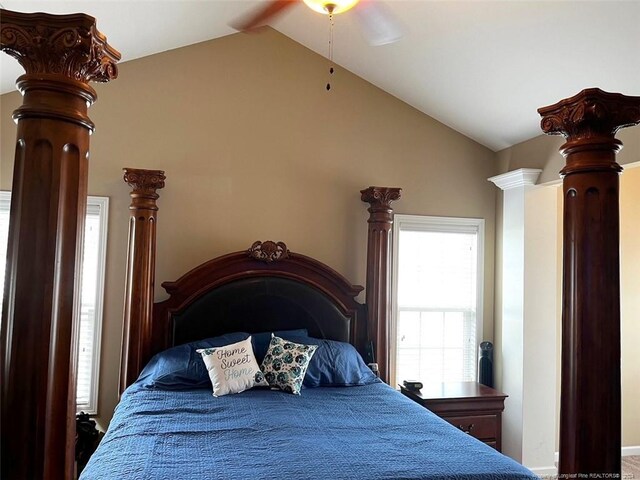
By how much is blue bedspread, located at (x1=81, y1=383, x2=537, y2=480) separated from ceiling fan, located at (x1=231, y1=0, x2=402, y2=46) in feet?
6.99

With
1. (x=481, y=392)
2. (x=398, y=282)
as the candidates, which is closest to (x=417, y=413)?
(x=481, y=392)

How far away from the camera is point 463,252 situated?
4.34 m

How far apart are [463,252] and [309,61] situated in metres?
2.12

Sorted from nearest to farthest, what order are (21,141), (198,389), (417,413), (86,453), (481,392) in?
(21,141) < (417,413) < (198,389) < (86,453) < (481,392)

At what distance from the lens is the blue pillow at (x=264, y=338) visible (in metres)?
3.34

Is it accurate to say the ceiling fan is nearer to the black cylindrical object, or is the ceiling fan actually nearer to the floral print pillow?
the floral print pillow

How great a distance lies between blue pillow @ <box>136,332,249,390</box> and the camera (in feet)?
9.86

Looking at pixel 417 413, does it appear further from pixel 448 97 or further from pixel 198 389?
pixel 448 97

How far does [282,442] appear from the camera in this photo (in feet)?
7.18

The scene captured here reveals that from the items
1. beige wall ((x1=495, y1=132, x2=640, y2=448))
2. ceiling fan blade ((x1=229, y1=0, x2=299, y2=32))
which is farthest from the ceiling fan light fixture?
beige wall ((x1=495, y1=132, x2=640, y2=448))

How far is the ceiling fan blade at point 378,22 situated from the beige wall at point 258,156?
111 centimetres

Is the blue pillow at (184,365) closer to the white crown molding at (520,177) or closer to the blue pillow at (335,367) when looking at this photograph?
the blue pillow at (335,367)

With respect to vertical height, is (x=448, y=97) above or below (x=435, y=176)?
above

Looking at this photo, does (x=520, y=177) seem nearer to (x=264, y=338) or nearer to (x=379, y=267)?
(x=379, y=267)
